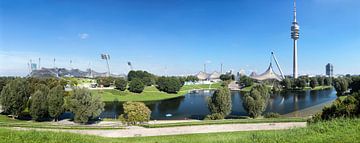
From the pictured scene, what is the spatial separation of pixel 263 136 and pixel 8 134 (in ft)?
29.9

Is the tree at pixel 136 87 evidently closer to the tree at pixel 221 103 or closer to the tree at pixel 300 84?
the tree at pixel 221 103

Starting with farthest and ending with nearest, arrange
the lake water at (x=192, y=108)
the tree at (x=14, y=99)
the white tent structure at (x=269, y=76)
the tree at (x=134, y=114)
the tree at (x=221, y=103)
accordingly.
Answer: the white tent structure at (x=269, y=76) → the lake water at (x=192, y=108) → the tree at (x=14, y=99) → the tree at (x=221, y=103) → the tree at (x=134, y=114)

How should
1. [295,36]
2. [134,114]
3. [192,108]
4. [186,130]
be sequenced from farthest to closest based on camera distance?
[295,36], [192,108], [134,114], [186,130]

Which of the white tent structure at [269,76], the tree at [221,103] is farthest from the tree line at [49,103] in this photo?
the white tent structure at [269,76]

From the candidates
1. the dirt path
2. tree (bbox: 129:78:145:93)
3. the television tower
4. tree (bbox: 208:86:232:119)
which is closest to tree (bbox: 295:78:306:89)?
the television tower

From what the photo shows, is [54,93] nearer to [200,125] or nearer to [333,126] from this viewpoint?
[200,125]

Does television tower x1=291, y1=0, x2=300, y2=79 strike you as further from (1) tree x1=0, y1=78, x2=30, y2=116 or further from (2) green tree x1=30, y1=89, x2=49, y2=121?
(1) tree x1=0, y1=78, x2=30, y2=116

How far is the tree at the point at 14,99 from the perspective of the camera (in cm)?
4103

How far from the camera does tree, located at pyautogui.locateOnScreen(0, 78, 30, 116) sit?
41.0m

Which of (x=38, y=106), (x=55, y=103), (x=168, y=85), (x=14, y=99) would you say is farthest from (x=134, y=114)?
(x=168, y=85)

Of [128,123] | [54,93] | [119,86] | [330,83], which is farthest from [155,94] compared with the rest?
[330,83]

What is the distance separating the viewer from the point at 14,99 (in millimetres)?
41188

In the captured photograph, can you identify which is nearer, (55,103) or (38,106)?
(38,106)

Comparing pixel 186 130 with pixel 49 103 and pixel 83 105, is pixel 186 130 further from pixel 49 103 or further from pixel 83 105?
pixel 49 103
